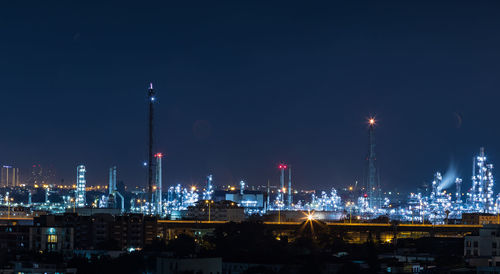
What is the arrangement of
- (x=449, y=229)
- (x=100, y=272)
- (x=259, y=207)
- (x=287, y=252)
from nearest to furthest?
(x=100, y=272), (x=287, y=252), (x=449, y=229), (x=259, y=207)

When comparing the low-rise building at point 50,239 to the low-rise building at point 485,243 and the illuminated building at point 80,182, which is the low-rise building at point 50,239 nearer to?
the low-rise building at point 485,243

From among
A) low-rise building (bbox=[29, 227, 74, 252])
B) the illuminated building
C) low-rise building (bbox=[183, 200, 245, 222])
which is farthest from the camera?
the illuminated building

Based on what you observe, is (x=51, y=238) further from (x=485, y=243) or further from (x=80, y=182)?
(x=80, y=182)

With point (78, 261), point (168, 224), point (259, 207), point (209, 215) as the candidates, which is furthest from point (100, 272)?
point (259, 207)

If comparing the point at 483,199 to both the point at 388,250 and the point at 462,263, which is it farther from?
the point at 462,263

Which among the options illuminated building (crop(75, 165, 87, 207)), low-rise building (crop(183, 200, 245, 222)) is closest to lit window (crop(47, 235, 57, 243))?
low-rise building (crop(183, 200, 245, 222))

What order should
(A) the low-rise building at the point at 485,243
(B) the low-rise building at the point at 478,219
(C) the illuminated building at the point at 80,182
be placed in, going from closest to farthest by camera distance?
1. (A) the low-rise building at the point at 485,243
2. (B) the low-rise building at the point at 478,219
3. (C) the illuminated building at the point at 80,182

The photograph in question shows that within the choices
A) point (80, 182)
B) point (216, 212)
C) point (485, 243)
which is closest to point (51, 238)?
point (485, 243)

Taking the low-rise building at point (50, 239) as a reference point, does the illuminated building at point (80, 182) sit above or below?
above

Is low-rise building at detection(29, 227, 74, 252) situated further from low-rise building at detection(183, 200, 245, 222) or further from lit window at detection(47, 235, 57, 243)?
low-rise building at detection(183, 200, 245, 222)

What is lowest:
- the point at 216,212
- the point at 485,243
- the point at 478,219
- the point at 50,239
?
the point at 50,239

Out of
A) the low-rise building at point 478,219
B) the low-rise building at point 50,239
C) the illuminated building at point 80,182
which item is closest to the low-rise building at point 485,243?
the low-rise building at point 50,239
